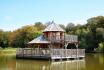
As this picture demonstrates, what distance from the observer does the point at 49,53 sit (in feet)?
116

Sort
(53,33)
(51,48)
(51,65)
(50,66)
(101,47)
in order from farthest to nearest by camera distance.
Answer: (101,47) < (53,33) < (51,48) < (51,65) < (50,66)

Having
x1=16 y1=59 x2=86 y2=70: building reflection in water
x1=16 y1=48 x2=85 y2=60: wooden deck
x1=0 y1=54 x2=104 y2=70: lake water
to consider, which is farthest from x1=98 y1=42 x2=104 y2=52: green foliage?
x1=16 y1=59 x2=86 y2=70: building reflection in water

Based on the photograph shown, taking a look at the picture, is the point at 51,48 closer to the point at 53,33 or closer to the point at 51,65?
the point at 53,33

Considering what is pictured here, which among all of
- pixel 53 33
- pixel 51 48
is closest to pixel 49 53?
pixel 51 48

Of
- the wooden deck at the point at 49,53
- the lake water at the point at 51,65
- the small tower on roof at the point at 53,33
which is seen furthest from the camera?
the small tower on roof at the point at 53,33

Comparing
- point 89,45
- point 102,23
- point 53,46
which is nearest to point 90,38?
point 89,45

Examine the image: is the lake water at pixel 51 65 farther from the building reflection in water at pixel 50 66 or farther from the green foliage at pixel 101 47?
the green foliage at pixel 101 47

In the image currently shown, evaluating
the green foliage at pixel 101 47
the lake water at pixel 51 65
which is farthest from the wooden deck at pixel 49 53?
the green foliage at pixel 101 47

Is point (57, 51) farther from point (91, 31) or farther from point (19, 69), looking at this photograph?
point (91, 31)

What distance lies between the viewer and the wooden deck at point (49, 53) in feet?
116

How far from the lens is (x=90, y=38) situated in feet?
211

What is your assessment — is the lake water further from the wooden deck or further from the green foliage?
the green foliage

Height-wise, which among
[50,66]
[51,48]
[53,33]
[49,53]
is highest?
[53,33]

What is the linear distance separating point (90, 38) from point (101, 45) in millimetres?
4852
